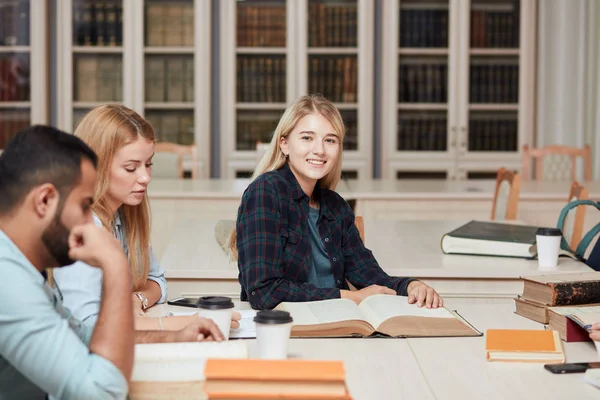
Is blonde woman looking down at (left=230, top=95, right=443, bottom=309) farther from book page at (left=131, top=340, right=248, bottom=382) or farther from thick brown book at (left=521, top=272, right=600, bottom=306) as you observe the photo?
book page at (left=131, top=340, right=248, bottom=382)

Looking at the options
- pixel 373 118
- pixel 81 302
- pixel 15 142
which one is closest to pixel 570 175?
pixel 373 118

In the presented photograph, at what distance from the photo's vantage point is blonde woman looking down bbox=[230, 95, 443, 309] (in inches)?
76.2

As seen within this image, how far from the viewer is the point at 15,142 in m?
1.14

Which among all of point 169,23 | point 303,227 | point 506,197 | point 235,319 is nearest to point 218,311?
point 235,319

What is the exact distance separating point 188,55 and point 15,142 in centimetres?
451

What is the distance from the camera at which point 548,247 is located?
239 centimetres

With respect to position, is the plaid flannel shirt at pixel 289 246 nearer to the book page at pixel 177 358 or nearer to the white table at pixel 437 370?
the white table at pixel 437 370

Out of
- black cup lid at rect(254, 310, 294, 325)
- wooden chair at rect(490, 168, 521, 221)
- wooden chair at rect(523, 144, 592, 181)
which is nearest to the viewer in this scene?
black cup lid at rect(254, 310, 294, 325)

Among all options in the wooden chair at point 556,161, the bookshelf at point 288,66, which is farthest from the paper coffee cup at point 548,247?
the bookshelf at point 288,66

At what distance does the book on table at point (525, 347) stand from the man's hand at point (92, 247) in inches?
27.1

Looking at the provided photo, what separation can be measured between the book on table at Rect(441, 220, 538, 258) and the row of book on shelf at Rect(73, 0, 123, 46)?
11.5ft

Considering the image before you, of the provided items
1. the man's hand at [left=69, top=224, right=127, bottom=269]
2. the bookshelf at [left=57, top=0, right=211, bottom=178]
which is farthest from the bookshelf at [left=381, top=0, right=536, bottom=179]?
the man's hand at [left=69, top=224, right=127, bottom=269]

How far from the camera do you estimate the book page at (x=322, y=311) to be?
1.65 metres

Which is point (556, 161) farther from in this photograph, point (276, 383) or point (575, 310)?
point (276, 383)
